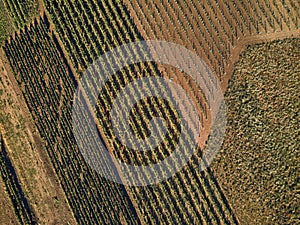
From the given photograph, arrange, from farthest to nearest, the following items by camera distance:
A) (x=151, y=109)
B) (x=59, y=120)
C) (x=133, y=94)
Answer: (x=59, y=120), (x=133, y=94), (x=151, y=109)

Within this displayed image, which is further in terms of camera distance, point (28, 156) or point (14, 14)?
point (14, 14)

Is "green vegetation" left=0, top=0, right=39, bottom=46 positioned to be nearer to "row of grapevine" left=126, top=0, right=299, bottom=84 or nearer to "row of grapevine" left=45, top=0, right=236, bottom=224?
"row of grapevine" left=45, top=0, right=236, bottom=224

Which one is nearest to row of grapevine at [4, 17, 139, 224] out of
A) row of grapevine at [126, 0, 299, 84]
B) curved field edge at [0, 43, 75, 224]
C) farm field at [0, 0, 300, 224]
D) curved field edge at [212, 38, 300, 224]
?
farm field at [0, 0, 300, 224]

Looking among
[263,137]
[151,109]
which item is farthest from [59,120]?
[263,137]

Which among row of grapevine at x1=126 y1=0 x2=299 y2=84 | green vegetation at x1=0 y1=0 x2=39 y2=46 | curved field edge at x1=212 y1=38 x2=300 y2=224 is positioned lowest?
curved field edge at x1=212 y1=38 x2=300 y2=224

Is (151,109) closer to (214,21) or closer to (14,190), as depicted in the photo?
(214,21)

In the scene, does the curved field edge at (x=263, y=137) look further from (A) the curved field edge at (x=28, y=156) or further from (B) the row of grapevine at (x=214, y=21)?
(A) the curved field edge at (x=28, y=156)

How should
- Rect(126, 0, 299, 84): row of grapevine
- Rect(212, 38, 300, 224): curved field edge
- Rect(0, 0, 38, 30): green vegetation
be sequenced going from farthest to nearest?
Rect(0, 0, 38, 30): green vegetation → Rect(126, 0, 299, 84): row of grapevine → Rect(212, 38, 300, 224): curved field edge

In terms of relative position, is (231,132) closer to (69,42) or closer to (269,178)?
(269,178)
